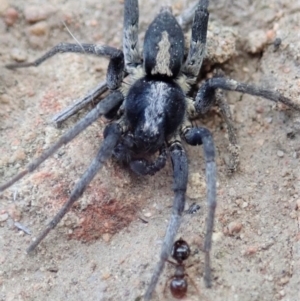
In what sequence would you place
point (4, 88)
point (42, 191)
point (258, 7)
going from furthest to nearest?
point (258, 7)
point (4, 88)
point (42, 191)

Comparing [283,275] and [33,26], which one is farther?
[33,26]

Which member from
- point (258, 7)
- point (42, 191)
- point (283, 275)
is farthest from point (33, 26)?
point (283, 275)

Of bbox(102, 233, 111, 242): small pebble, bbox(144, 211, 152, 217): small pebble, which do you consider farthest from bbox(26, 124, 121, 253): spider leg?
bbox(144, 211, 152, 217): small pebble

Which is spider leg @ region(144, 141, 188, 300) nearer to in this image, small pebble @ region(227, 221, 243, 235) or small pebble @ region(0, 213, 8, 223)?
small pebble @ region(227, 221, 243, 235)

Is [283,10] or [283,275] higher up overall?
[283,10]

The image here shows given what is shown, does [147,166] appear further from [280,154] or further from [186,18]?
[186,18]

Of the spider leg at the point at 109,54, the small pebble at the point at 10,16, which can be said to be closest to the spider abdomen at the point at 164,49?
the spider leg at the point at 109,54

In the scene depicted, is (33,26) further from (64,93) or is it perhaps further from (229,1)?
(229,1)

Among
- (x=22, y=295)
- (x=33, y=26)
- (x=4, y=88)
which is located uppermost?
(x=33, y=26)
